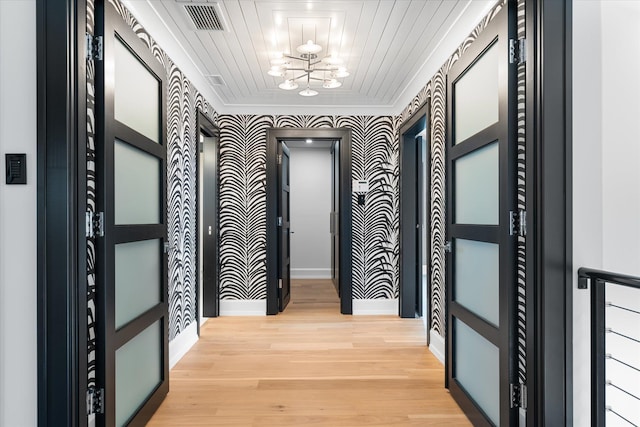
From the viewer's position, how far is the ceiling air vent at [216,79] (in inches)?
147

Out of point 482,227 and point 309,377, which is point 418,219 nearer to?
point 309,377

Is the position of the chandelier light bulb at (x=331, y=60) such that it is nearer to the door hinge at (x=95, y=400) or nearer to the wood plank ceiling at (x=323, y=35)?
the wood plank ceiling at (x=323, y=35)

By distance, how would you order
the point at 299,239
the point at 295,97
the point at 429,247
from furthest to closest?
the point at 299,239, the point at 295,97, the point at 429,247

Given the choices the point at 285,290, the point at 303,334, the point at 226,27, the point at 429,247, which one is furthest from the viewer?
the point at 285,290

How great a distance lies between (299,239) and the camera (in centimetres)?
744

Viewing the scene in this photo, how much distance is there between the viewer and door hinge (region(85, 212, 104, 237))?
1.65 metres

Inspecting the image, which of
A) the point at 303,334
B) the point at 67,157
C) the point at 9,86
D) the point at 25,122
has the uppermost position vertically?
the point at 9,86

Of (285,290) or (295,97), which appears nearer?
(295,97)

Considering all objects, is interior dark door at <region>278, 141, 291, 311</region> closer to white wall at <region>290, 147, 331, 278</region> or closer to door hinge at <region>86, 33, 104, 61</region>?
white wall at <region>290, 147, 331, 278</region>

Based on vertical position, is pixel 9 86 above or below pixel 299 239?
above

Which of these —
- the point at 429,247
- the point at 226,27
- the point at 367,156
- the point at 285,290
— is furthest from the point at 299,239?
the point at 226,27

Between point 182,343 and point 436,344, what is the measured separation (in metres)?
2.06

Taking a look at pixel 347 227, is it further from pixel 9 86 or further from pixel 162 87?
pixel 9 86

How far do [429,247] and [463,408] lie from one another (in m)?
1.47
